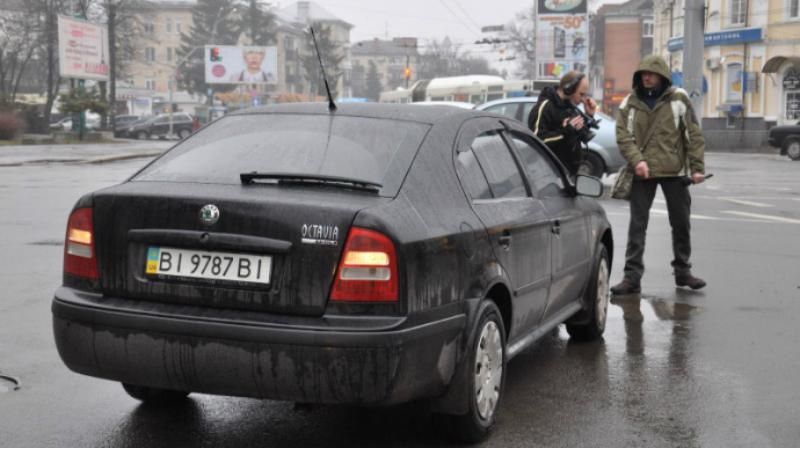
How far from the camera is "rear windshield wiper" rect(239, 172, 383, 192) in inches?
170

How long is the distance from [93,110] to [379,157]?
47.5 meters

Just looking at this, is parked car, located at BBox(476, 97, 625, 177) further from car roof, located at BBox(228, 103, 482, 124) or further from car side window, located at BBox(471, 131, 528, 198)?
car roof, located at BBox(228, 103, 482, 124)

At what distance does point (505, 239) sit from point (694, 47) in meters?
18.8

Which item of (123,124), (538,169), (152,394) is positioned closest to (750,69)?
(123,124)

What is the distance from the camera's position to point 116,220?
14.4 feet

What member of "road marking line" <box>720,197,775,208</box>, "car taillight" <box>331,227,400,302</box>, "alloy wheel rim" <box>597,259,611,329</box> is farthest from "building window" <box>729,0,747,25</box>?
"car taillight" <box>331,227,400,302</box>

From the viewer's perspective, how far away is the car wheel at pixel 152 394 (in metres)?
5.01

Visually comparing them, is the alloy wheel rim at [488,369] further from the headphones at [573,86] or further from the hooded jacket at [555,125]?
the headphones at [573,86]

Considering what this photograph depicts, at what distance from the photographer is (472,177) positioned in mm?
4926

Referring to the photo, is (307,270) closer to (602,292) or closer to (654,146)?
(602,292)

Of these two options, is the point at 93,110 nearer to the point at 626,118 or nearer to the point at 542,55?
the point at 542,55

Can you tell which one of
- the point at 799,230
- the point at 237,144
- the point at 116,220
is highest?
the point at 237,144

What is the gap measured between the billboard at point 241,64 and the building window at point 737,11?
133 feet

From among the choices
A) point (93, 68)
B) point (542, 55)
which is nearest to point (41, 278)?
point (542, 55)
